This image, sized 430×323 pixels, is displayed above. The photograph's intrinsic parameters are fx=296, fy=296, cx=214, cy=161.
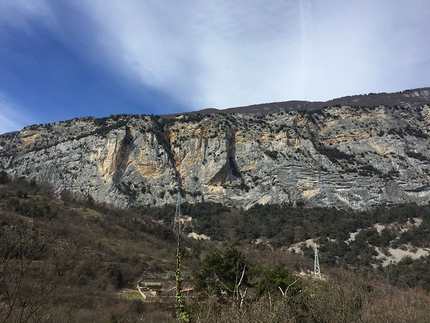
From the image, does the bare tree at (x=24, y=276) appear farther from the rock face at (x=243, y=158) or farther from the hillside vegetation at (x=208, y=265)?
the rock face at (x=243, y=158)

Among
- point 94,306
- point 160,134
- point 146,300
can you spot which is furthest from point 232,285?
point 160,134

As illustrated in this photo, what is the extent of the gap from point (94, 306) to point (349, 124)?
6760 centimetres

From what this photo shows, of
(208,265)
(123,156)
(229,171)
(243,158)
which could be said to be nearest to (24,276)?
(208,265)

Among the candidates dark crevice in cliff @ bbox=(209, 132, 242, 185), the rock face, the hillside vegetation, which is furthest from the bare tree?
dark crevice in cliff @ bbox=(209, 132, 242, 185)

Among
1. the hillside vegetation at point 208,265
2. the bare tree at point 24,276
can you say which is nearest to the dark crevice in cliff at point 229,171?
the hillside vegetation at point 208,265

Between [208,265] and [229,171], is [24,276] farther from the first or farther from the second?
[229,171]

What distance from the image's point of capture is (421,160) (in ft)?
194

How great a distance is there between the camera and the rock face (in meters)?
57.7

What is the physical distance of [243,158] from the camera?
2613 inches

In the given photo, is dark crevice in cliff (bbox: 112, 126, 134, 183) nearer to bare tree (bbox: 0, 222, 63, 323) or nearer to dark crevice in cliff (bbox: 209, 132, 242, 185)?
dark crevice in cliff (bbox: 209, 132, 242, 185)

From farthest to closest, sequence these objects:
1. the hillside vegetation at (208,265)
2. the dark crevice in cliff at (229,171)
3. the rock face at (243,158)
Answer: the dark crevice in cliff at (229,171) < the rock face at (243,158) < the hillside vegetation at (208,265)

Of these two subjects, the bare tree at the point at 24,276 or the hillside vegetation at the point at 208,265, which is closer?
the bare tree at the point at 24,276

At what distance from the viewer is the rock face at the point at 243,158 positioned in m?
57.7

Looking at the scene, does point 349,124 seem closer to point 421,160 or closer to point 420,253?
point 421,160
